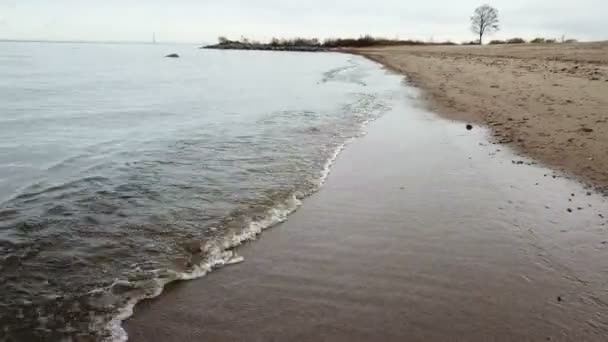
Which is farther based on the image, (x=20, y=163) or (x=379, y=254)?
(x=20, y=163)

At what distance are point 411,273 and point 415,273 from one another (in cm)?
4

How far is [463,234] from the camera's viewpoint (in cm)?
489

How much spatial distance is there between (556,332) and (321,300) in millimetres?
1710

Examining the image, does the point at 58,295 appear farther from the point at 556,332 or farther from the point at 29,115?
the point at 29,115

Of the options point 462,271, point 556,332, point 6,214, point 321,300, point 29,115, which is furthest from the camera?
point 29,115

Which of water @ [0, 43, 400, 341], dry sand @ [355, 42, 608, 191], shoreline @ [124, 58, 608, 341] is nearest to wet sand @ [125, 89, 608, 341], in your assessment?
shoreline @ [124, 58, 608, 341]

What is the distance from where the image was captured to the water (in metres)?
3.74

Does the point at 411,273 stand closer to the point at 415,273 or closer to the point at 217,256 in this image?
the point at 415,273

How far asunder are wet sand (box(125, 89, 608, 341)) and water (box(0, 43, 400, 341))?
1.41 feet

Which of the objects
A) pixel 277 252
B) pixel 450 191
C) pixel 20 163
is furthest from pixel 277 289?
pixel 20 163

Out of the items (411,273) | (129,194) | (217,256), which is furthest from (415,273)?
(129,194)

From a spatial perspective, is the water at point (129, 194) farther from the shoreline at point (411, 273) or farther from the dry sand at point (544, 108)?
the dry sand at point (544, 108)

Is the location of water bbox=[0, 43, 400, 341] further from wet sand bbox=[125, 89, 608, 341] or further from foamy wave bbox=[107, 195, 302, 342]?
wet sand bbox=[125, 89, 608, 341]

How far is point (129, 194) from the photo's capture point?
20.8 feet
